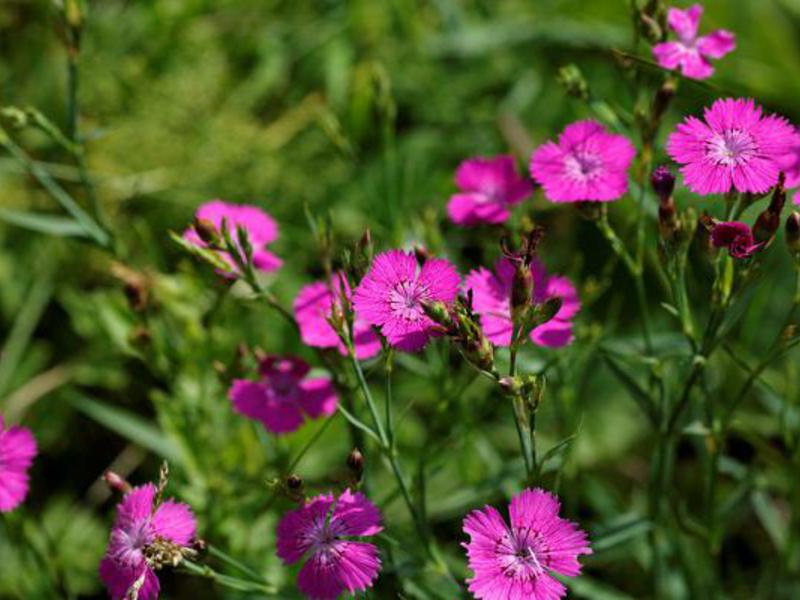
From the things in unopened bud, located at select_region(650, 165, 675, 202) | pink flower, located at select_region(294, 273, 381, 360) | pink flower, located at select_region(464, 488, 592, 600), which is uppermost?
unopened bud, located at select_region(650, 165, 675, 202)

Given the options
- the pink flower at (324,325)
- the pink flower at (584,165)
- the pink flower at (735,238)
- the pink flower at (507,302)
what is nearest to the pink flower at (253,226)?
the pink flower at (324,325)

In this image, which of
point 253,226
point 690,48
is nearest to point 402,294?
point 253,226

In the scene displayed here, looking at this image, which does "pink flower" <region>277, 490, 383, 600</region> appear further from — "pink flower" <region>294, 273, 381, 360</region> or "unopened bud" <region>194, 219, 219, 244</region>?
"unopened bud" <region>194, 219, 219, 244</region>

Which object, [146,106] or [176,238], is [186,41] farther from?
[176,238]

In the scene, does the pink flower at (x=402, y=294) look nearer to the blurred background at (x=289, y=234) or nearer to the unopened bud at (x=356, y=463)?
the unopened bud at (x=356, y=463)

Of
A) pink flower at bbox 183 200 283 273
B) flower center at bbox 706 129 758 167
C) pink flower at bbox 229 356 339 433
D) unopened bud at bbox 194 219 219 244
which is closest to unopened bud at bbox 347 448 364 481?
pink flower at bbox 229 356 339 433

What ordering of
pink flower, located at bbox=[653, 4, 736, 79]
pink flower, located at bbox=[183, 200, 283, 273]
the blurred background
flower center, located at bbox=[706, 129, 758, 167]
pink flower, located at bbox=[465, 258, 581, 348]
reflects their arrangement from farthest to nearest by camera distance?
the blurred background → pink flower, located at bbox=[183, 200, 283, 273] → pink flower, located at bbox=[653, 4, 736, 79] → pink flower, located at bbox=[465, 258, 581, 348] → flower center, located at bbox=[706, 129, 758, 167]
